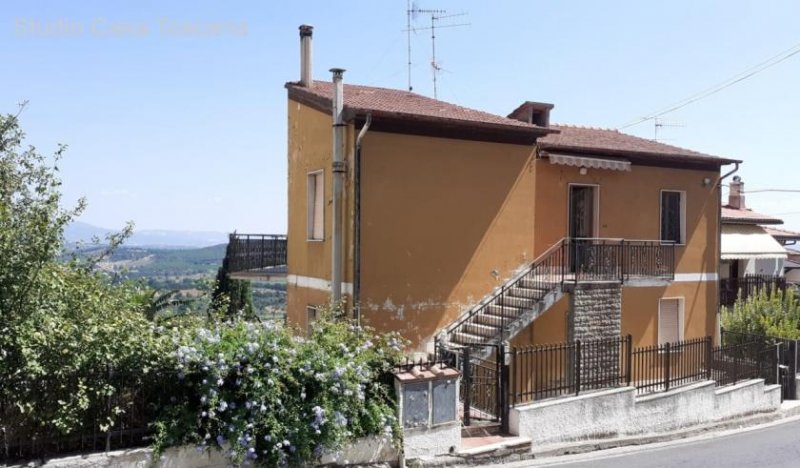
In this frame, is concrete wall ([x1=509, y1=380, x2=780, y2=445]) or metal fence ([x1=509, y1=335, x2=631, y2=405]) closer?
concrete wall ([x1=509, y1=380, x2=780, y2=445])

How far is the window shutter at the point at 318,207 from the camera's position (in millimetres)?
14414

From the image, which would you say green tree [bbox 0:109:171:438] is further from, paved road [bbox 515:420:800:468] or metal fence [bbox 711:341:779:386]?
metal fence [bbox 711:341:779:386]

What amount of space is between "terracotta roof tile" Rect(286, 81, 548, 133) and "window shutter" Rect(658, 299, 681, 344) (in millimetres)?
6783

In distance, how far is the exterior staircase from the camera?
12.9 meters

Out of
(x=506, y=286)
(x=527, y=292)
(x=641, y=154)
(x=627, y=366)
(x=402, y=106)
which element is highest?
(x=402, y=106)

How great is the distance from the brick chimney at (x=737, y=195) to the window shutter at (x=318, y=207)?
2053cm

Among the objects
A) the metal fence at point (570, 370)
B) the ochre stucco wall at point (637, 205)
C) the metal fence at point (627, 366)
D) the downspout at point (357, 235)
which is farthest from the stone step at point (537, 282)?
the downspout at point (357, 235)

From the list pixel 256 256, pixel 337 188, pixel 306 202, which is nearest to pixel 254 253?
pixel 256 256

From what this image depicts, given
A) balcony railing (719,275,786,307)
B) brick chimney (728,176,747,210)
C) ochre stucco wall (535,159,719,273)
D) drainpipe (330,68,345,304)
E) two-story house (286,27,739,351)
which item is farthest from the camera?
brick chimney (728,176,747,210)

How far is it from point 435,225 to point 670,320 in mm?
8440

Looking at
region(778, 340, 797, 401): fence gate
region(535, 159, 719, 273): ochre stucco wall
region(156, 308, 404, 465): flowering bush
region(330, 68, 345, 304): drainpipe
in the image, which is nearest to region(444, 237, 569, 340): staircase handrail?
region(535, 159, 719, 273): ochre stucco wall

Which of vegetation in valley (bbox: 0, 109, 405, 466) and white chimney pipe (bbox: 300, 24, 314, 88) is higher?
white chimney pipe (bbox: 300, 24, 314, 88)

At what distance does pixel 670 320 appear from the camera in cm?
1764

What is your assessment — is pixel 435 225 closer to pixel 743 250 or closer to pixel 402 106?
pixel 402 106
